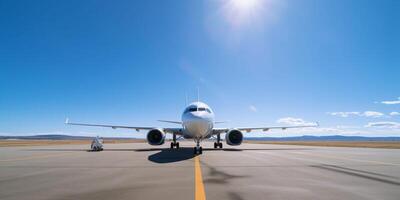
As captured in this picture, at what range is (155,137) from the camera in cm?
2352

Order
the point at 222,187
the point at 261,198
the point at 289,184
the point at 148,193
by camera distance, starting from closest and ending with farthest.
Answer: the point at 261,198 < the point at 148,193 < the point at 222,187 < the point at 289,184

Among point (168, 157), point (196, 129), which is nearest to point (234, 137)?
point (196, 129)

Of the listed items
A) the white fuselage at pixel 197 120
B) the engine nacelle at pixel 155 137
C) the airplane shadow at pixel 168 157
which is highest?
the white fuselage at pixel 197 120

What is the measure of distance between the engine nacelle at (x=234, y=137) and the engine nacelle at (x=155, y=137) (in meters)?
5.58

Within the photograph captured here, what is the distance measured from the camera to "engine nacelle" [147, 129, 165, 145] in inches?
916

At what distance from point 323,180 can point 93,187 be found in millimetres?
6023

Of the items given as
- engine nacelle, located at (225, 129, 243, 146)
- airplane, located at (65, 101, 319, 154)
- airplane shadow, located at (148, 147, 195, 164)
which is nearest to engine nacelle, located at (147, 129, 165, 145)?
airplane, located at (65, 101, 319, 154)

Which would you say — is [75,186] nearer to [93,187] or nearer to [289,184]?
[93,187]

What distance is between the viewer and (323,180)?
7.92 meters

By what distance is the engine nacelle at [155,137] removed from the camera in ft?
76.3

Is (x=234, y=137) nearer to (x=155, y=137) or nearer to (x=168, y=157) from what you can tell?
(x=155, y=137)

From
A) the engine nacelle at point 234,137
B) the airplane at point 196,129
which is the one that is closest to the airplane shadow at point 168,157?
the airplane at point 196,129

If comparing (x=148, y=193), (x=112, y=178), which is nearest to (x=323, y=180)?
(x=148, y=193)

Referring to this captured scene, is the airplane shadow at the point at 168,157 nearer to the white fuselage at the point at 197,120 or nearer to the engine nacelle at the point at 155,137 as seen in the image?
the white fuselage at the point at 197,120
